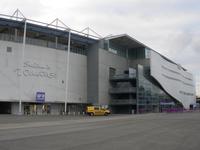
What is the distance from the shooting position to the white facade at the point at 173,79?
85375 millimetres

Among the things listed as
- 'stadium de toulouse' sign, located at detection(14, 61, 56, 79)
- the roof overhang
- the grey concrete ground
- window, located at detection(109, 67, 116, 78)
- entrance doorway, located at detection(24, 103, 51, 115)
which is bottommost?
the grey concrete ground

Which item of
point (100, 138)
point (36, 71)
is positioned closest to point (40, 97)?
point (36, 71)

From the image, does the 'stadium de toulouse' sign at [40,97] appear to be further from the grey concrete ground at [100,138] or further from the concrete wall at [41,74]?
the grey concrete ground at [100,138]

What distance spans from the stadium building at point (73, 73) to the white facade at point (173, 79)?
1.15 ft

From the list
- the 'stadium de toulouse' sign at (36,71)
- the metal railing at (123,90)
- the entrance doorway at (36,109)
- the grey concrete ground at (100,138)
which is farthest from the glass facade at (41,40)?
the grey concrete ground at (100,138)

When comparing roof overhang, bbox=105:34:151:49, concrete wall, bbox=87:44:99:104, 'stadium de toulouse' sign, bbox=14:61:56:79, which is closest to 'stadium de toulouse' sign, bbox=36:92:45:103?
'stadium de toulouse' sign, bbox=14:61:56:79

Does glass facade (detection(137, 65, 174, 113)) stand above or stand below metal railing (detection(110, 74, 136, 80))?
below

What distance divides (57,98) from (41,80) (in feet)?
17.8

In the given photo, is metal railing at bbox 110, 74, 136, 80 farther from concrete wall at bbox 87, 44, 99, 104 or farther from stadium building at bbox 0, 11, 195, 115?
concrete wall at bbox 87, 44, 99, 104

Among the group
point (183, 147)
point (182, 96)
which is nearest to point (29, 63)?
point (183, 147)

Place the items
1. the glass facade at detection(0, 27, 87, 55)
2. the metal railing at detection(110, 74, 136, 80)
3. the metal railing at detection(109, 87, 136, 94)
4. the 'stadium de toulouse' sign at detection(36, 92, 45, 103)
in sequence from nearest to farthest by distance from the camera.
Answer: the glass facade at detection(0, 27, 87, 55), the 'stadium de toulouse' sign at detection(36, 92, 45, 103), the metal railing at detection(109, 87, 136, 94), the metal railing at detection(110, 74, 136, 80)

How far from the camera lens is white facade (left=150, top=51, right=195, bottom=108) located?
280ft

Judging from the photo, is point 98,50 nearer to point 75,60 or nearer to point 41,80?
point 75,60

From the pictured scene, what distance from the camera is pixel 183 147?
12656mm
